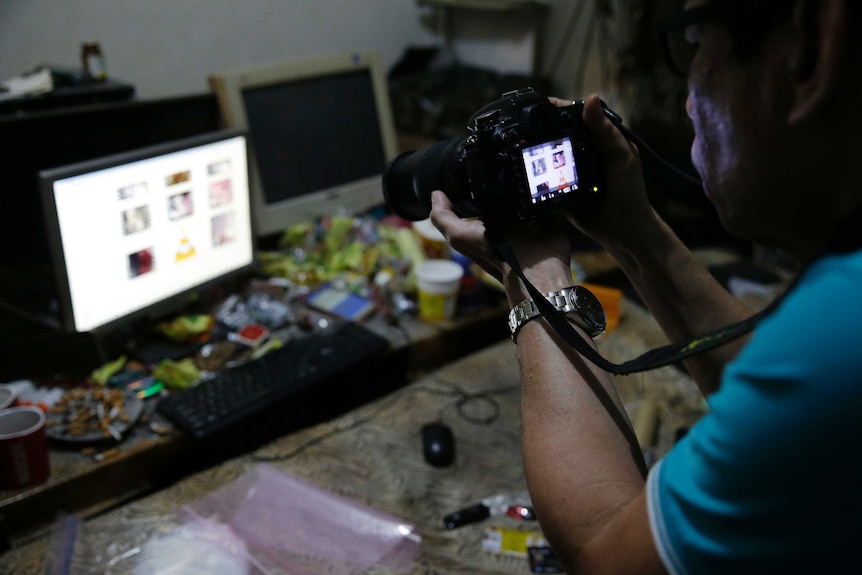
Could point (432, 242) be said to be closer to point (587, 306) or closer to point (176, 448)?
point (176, 448)

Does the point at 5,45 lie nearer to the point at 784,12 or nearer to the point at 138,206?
the point at 138,206

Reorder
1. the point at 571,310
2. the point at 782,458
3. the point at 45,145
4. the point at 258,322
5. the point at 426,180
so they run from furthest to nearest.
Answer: the point at 258,322 → the point at 45,145 → the point at 426,180 → the point at 571,310 → the point at 782,458

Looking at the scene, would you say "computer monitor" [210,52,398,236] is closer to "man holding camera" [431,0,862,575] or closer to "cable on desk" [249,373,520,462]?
"cable on desk" [249,373,520,462]

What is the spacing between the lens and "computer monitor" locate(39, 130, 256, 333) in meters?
1.16

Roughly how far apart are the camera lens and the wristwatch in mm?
154

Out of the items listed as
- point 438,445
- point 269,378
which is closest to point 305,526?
point 438,445

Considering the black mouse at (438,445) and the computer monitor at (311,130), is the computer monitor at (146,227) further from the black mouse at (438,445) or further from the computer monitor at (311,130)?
the black mouse at (438,445)

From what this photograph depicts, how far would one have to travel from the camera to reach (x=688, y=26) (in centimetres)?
57

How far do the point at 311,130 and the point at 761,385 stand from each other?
1.50m

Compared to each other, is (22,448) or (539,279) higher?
(539,279)

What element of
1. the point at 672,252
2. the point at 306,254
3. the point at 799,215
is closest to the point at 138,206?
the point at 306,254

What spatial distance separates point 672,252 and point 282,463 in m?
0.71

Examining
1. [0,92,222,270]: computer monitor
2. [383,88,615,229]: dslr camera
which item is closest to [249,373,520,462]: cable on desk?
[383,88,615,229]: dslr camera

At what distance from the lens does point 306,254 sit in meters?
1.75
